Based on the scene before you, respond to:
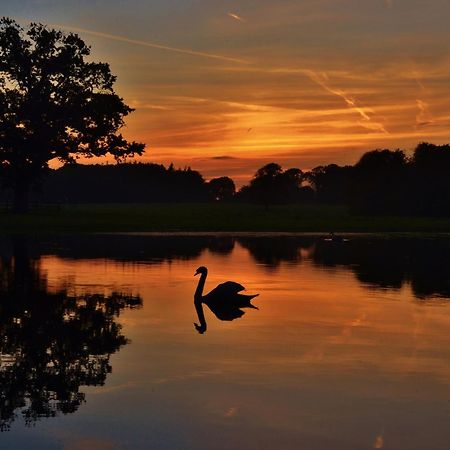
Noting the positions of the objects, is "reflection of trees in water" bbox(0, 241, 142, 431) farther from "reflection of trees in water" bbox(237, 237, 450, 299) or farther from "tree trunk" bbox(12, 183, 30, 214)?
"tree trunk" bbox(12, 183, 30, 214)

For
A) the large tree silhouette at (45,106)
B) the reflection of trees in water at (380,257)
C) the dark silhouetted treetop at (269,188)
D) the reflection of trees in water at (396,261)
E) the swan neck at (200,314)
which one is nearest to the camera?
the swan neck at (200,314)

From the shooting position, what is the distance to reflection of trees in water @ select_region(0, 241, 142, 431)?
14109mm

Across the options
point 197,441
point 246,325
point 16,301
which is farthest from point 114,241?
point 197,441

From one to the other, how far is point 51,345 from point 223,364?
155 inches

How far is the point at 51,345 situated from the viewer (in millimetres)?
18672

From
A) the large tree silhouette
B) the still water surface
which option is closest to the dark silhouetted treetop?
the large tree silhouette

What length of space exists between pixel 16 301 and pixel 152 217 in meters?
69.1

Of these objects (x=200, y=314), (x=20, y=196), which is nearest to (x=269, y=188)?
(x=20, y=196)

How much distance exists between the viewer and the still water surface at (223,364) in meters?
12.4

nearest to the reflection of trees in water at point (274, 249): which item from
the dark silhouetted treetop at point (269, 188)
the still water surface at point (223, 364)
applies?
the still water surface at point (223, 364)

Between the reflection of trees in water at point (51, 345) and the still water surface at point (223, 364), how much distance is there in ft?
0.13

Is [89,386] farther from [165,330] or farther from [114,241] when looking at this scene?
[114,241]

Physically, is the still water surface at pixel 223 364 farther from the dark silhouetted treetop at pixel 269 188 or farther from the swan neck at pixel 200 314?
the dark silhouetted treetop at pixel 269 188

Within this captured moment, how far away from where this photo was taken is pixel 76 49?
288 feet
